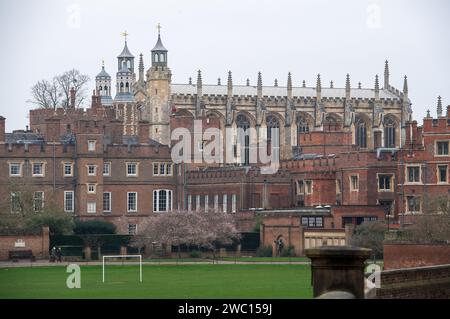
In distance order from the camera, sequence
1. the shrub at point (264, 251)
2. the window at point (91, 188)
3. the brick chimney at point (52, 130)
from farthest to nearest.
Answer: the brick chimney at point (52, 130) < the window at point (91, 188) < the shrub at point (264, 251)

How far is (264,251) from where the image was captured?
273ft

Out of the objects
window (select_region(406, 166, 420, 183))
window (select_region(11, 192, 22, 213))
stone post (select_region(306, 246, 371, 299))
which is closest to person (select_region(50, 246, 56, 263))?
window (select_region(11, 192, 22, 213))

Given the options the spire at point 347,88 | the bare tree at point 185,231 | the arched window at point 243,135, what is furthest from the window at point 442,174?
the spire at point 347,88

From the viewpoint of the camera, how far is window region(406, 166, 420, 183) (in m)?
81.6

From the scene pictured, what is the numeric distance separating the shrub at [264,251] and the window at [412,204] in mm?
8243

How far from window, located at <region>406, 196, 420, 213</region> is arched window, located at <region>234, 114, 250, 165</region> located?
43.8 m

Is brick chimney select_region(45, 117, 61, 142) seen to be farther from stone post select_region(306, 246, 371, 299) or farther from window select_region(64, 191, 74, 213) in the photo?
stone post select_region(306, 246, 371, 299)

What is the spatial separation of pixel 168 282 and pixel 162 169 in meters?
40.6

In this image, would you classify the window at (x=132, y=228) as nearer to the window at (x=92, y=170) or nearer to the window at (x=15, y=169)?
the window at (x=92, y=170)

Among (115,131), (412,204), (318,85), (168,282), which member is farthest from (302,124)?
(168,282)

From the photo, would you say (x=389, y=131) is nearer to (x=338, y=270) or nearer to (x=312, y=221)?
(x=312, y=221)

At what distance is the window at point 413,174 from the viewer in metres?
81.6
